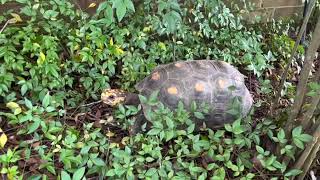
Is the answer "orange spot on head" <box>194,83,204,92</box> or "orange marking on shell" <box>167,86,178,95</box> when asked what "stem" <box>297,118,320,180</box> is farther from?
"orange marking on shell" <box>167,86,178,95</box>

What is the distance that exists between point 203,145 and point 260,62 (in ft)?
3.71

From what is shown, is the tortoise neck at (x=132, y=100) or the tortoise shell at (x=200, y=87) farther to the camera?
the tortoise neck at (x=132, y=100)

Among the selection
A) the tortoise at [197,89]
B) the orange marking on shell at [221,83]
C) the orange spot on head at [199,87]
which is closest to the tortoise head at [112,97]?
the tortoise at [197,89]

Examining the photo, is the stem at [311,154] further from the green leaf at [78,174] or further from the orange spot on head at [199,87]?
the green leaf at [78,174]

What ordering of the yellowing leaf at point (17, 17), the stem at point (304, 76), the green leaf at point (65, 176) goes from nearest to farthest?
the green leaf at point (65, 176), the stem at point (304, 76), the yellowing leaf at point (17, 17)

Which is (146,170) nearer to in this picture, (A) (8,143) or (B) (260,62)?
(A) (8,143)

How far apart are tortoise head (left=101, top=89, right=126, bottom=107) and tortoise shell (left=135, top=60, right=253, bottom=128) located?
→ 0.13 m

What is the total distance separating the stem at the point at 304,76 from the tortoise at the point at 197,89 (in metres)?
0.35

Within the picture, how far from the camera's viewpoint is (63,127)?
2.49 m

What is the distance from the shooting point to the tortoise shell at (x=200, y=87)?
8.46 feet

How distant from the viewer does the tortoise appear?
258 cm

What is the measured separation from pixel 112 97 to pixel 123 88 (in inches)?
7.8

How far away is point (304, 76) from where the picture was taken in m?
2.23

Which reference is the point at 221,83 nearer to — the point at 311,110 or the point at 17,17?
the point at 311,110
